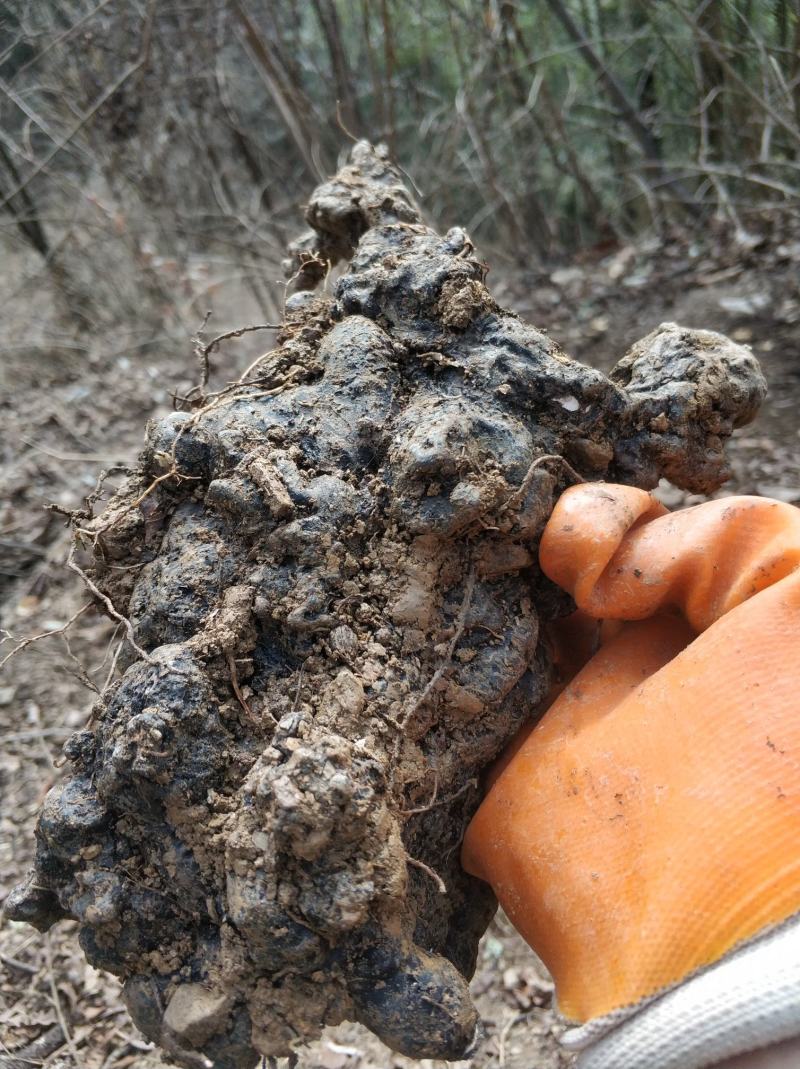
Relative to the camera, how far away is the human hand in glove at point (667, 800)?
1.01 metres

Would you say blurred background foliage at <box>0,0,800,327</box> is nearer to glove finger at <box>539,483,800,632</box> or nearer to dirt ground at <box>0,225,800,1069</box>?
dirt ground at <box>0,225,800,1069</box>

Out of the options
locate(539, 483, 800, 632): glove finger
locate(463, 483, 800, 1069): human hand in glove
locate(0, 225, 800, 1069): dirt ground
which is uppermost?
locate(539, 483, 800, 632): glove finger

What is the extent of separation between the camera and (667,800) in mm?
1102

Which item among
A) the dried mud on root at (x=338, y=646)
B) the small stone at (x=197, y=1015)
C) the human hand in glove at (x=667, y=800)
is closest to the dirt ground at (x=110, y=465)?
the dried mud on root at (x=338, y=646)

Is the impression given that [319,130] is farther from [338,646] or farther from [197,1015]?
[197,1015]

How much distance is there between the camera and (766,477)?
2.62m

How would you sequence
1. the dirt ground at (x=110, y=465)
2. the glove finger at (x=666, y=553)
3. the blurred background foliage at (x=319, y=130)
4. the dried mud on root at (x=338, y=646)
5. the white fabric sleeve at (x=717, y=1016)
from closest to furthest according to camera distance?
the white fabric sleeve at (x=717, y=1016)
the dried mud on root at (x=338, y=646)
the glove finger at (x=666, y=553)
the dirt ground at (x=110, y=465)
the blurred background foliage at (x=319, y=130)

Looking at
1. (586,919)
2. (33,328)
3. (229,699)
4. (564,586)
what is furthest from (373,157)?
(33,328)

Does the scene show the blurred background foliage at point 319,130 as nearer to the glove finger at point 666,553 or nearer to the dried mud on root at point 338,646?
the dried mud on root at point 338,646

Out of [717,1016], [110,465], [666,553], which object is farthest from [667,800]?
[110,465]

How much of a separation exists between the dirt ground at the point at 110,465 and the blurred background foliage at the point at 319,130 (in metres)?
0.35

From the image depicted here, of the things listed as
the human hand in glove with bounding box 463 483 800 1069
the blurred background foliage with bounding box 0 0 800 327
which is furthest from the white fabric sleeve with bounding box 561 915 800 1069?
the blurred background foliage with bounding box 0 0 800 327

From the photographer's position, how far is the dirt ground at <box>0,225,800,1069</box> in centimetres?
173

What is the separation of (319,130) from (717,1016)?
4.91 meters
